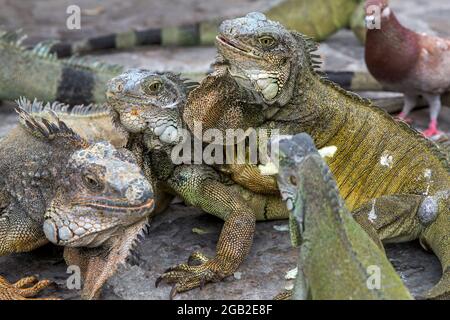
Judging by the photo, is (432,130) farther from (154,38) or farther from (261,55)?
(154,38)

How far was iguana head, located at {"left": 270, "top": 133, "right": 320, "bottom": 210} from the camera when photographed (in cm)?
294

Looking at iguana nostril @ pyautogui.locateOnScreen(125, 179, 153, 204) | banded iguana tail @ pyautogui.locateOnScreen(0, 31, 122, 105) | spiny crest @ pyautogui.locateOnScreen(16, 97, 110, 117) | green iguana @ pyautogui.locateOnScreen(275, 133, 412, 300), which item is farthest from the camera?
banded iguana tail @ pyautogui.locateOnScreen(0, 31, 122, 105)

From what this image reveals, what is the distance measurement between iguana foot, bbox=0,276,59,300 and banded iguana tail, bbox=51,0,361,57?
3.55m

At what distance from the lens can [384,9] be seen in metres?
5.36

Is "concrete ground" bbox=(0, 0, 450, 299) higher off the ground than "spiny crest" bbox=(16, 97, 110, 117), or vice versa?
"spiny crest" bbox=(16, 97, 110, 117)

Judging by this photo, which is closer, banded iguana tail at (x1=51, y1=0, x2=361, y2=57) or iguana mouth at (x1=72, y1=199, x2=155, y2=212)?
iguana mouth at (x1=72, y1=199, x2=155, y2=212)

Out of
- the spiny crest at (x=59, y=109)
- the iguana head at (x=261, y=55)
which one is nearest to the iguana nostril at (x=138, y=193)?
the iguana head at (x=261, y=55)

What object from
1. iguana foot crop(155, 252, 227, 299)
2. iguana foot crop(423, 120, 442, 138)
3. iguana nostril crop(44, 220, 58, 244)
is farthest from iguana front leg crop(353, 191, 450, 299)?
iguana foot crop(423, 120, 442, 138)

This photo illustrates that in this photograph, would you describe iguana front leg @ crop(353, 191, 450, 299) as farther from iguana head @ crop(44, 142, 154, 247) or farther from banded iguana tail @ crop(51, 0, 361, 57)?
banded iguana tail @ crop(51, 0, 361, 57)

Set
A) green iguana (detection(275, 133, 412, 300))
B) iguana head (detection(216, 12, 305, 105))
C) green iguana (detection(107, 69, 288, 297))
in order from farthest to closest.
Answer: iguana head (detection(216, 12, 305, 105)), green iguana (detection(107, 69, 288, 297)), green iguana (detection(275, 133, 412, 300))

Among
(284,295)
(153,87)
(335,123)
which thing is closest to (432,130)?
(335,123)

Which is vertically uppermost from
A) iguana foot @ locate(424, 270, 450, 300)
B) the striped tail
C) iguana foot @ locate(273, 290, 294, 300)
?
iguana foot @ locate(424, 270, 450, 300)

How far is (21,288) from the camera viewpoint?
3.62 metres
